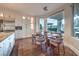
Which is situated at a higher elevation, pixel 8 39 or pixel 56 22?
pixel 56 22

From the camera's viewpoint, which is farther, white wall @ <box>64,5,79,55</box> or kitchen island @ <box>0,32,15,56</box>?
kitchen island @ <box>0,32,15,56</box>

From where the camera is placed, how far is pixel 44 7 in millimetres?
1669

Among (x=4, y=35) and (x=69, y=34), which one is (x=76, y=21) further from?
(x=4, y=35)

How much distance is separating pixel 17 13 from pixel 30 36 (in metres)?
0.43

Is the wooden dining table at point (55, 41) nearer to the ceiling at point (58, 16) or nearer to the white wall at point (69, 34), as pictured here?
the white wall at point (69, 34)

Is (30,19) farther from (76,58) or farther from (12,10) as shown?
(76,58)

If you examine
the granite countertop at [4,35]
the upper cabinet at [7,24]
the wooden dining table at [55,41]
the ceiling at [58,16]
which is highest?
the ceiling at [58,16]

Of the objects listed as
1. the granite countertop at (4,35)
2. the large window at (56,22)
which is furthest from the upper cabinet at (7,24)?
the large window at (56,22)

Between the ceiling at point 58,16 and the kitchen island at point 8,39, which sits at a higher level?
the ceiling at point 58,16

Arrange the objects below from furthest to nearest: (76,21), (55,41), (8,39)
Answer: (8,39) < (55,41) < (76,21)

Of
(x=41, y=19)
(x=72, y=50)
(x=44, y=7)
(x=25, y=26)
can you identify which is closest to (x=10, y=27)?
(x=25, y=26)

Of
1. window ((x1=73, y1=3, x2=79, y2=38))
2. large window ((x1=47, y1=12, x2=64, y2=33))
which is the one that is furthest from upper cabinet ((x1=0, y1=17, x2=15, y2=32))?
window ((x1=73, y1=3, x2=79, y2=38))

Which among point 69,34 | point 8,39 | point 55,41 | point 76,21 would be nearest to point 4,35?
point 8,39

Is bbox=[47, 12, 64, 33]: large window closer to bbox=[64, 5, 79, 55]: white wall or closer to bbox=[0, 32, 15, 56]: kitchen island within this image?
bbox=[64, 5, 79, 55]: white wall
